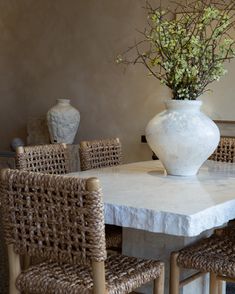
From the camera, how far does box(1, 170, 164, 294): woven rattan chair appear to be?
5.49ft

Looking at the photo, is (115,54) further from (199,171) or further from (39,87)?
(199,171)

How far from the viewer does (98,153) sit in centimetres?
331

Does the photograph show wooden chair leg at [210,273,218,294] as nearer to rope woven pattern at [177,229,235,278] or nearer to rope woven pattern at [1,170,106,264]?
rope woven pattern at [177,229,235,278]

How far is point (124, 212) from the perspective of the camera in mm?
1888

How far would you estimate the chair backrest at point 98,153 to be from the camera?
3.23 metres

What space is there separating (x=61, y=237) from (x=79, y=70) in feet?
14.4

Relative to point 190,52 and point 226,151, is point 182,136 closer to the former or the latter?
point 190,52

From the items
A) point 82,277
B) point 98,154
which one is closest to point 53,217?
point 82,277

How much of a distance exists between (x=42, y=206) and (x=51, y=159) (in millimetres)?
1313

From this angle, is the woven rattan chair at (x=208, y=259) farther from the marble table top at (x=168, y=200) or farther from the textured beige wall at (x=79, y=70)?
the textured beige wall at (x=79, y=70)

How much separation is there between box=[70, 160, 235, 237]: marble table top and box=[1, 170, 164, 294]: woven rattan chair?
209 millimetres

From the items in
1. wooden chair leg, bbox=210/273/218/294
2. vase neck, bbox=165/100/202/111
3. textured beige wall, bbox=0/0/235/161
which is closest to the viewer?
wooden chair leg, bbox=210/273/218/294

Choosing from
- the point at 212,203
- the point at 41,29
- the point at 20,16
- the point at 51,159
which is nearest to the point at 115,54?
the point at 41,29

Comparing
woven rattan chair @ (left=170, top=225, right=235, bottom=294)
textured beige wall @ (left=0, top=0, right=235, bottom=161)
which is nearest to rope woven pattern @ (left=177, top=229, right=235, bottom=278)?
woven rattan chair @ (left=170, top=225, right=235, bottom=294)
